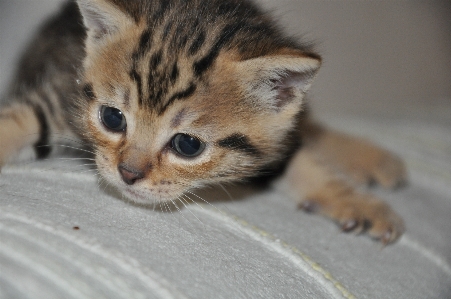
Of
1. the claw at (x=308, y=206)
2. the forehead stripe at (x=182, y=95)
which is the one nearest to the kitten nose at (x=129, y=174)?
the forehead stripe at (x=182, y=95)

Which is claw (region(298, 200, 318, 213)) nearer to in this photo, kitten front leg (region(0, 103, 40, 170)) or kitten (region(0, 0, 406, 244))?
kitten (region(0, 0, 406, 244))

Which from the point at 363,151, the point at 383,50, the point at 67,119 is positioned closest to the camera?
the point at 67,119

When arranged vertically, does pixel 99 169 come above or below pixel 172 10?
below

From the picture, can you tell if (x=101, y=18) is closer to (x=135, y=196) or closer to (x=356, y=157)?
(x=135, y=196)

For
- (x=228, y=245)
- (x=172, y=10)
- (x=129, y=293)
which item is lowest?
(x=228, y=245)

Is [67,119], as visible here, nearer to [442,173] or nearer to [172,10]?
[172,10]

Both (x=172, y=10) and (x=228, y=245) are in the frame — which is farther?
(x=172, y=10)

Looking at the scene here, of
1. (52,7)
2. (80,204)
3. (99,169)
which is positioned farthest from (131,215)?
(52,7)
